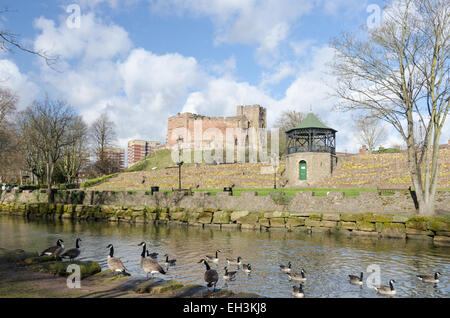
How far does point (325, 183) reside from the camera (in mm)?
35406

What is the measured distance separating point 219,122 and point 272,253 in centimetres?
8212

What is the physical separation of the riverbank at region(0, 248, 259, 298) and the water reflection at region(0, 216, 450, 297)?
267 cm

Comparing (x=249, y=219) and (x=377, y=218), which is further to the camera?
(x=249, y=219)

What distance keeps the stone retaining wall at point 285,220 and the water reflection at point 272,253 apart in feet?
3.25

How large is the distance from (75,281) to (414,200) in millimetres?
20423

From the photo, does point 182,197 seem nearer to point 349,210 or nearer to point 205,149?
point 349,210

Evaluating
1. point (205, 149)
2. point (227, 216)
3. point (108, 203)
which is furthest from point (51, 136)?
point (205, 149)

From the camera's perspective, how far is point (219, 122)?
9544 centimetres

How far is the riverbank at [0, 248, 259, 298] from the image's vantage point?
6.79m

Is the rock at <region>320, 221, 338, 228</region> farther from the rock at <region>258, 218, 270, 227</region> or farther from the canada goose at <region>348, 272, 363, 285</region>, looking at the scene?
the canada goose at <region>348, 272, 363, 285</region>

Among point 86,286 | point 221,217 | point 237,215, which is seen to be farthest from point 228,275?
point 221,217

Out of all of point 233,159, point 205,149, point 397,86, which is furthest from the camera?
point 205,149

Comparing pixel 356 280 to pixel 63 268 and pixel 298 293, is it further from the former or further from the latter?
pixel 63 268

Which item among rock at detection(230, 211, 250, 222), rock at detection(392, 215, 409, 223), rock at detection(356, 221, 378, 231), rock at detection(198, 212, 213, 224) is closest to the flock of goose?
rock at detection(392, 215, 409, 223)
